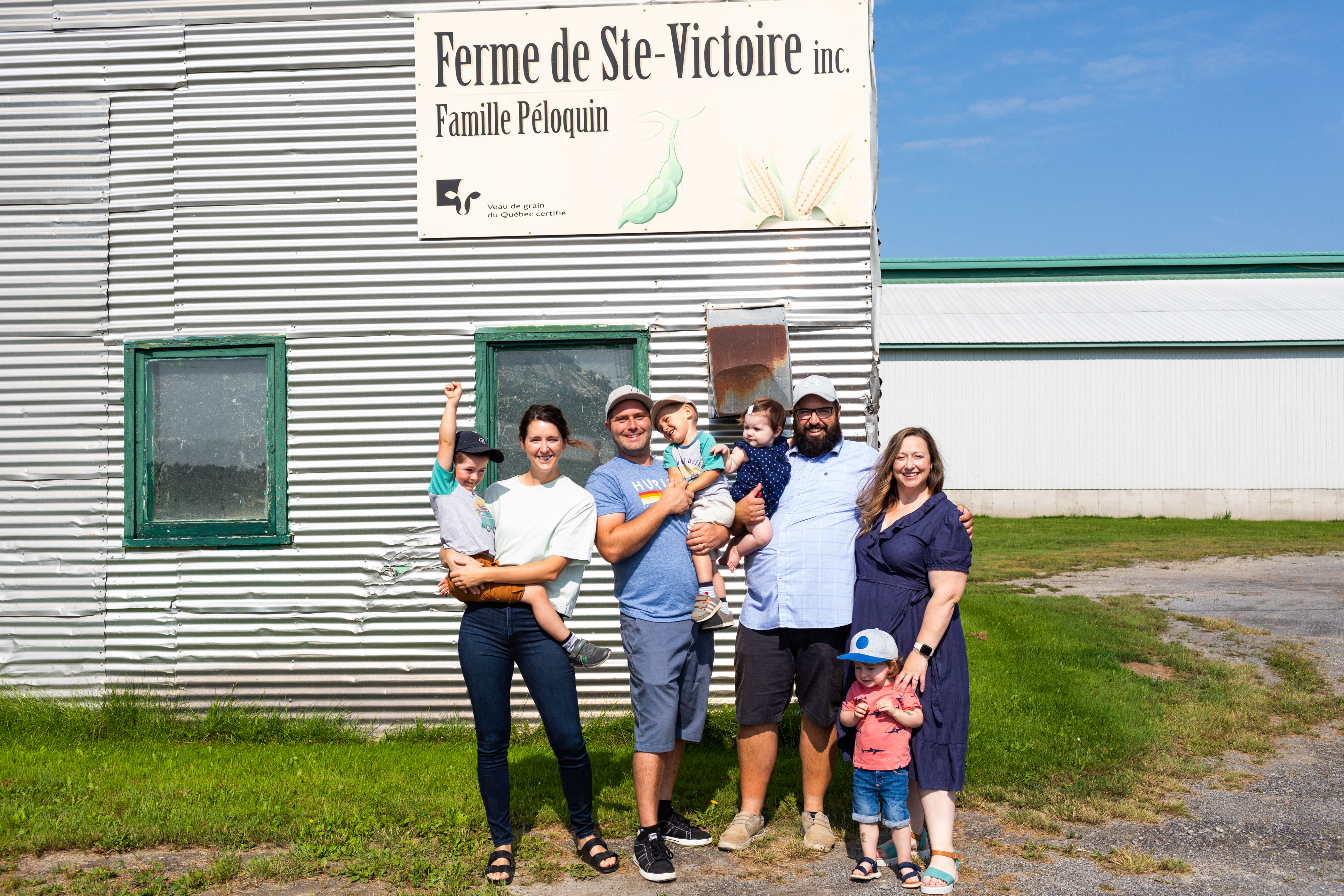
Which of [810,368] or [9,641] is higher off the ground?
[810,368]

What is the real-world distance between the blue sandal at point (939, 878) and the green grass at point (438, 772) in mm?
709

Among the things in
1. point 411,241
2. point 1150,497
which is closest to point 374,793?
point 411,241

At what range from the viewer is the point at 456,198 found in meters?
6.53

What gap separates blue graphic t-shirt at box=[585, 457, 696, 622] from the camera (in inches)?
172

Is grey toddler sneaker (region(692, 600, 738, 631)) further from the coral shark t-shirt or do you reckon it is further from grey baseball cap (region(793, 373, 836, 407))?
grey baseball cap (region(793, 373, 836, 407))

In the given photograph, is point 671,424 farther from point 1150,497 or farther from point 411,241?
point 1150,497

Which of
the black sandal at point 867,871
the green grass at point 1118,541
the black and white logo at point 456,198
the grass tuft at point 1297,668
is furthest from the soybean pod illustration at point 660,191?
the green grass at point 1118,541

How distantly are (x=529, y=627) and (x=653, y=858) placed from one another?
117 cm

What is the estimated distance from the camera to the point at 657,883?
4227 mm

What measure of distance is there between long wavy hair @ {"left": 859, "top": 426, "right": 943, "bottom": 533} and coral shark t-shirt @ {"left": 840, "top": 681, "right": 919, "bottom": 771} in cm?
74

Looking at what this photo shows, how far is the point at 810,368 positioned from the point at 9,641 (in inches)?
229

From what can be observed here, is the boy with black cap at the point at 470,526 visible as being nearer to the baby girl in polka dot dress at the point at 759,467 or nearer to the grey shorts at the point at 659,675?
the grey shorts at the point at 659,675

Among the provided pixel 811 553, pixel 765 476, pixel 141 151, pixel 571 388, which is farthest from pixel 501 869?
pixel 141 151

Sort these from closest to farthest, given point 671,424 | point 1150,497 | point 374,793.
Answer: point 671,424, point 374,793, point 1150,497
